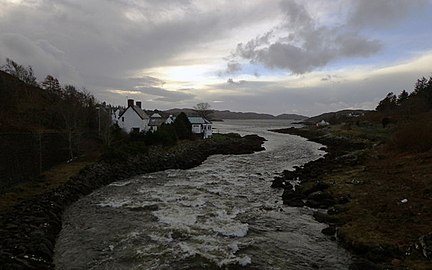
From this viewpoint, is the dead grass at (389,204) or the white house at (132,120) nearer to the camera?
the dead grass at (389,204)

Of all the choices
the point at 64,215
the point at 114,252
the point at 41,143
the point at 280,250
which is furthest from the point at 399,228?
the point at 41,143

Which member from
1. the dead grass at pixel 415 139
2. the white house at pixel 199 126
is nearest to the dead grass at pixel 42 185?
the dead grass at pixel 415 139

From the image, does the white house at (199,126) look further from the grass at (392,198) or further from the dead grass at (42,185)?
the grass at (392,198)

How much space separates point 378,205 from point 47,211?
1704cm

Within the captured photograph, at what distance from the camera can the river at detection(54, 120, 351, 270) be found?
12.3 m

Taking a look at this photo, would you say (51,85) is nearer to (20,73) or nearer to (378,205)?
(20,73)

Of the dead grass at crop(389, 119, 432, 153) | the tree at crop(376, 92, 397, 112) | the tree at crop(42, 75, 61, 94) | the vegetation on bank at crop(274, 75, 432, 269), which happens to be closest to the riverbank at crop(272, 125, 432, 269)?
the vegetation on bank at crop(274, 75, 432, 269)

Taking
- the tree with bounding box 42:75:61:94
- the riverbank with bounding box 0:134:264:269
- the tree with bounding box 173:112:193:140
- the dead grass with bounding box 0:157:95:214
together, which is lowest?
the riverbank with bounding box 0:134:264:269

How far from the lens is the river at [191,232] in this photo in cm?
1232

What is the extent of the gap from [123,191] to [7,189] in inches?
291

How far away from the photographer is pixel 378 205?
1780 cm

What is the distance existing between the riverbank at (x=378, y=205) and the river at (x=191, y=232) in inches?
37.4

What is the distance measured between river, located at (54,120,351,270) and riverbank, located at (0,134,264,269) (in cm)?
65

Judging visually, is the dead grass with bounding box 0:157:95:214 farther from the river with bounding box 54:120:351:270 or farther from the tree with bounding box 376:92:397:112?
the tree with bounding box 376:92:397:112
